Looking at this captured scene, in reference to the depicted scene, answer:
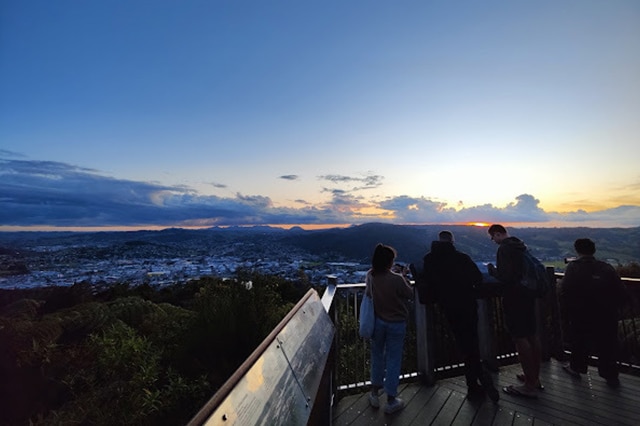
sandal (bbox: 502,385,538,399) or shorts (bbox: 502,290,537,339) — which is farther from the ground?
shorts (bbox: 502,290,537,339)

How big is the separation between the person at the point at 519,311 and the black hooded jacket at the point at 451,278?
45 centimetres

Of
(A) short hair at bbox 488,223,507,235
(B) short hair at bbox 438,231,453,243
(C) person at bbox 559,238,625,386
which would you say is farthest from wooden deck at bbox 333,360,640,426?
(A) short hair at bbox 488,223,507,235

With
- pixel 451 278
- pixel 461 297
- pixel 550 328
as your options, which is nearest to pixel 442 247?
pixel 451 278

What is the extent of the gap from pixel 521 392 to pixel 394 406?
1.79m

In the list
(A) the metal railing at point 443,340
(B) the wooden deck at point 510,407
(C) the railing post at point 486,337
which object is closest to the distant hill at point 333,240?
(A) the metal railing at point 443,340

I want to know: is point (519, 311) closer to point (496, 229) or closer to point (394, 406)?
point (496, 229)

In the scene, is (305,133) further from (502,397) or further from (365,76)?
(502,397)

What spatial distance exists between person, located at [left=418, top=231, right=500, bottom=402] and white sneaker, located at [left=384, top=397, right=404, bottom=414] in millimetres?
1033

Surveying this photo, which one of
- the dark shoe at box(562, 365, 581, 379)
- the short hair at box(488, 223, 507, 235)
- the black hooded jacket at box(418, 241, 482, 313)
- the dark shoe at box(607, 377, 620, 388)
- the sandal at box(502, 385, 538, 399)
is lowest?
the dark shoe at box(562, 365, 581, 379)

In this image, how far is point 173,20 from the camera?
26.6ft

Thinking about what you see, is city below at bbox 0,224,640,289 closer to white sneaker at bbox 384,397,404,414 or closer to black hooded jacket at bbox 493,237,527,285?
black hooded jacket at bbox 493,237,527,285

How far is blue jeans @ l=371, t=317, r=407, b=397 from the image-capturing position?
385cm

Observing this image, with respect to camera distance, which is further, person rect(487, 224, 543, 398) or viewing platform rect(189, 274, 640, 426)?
person rect(487, 224, 543, 398)

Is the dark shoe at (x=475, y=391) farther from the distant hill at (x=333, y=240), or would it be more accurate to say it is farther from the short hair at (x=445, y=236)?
the distant hill at (x=333, y=240)
